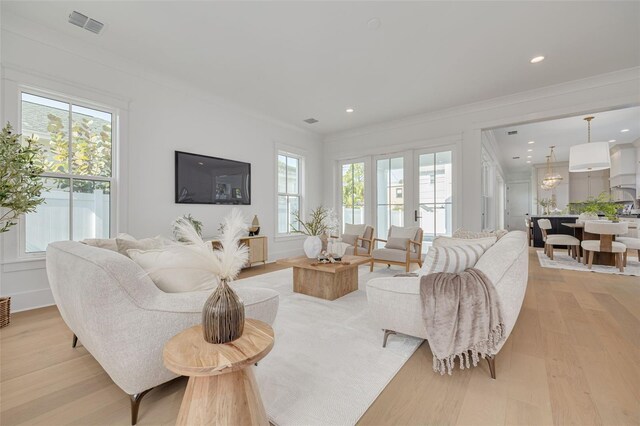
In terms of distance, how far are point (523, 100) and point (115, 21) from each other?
18.4 feet

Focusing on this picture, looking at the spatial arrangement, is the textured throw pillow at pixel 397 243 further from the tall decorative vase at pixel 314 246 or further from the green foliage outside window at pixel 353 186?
the green foliage outside window at pixel 353 186

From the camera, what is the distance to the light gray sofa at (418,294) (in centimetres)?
174

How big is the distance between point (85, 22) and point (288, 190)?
3967 millimetres

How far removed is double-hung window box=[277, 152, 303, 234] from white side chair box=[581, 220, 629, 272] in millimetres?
5284

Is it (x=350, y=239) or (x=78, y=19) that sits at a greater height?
Result: (x=78, y=19)

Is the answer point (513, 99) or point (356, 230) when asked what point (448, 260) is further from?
point (513, 99)

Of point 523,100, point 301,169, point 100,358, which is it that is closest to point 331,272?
point 100,358

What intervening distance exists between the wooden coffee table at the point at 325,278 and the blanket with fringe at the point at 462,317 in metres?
1.41

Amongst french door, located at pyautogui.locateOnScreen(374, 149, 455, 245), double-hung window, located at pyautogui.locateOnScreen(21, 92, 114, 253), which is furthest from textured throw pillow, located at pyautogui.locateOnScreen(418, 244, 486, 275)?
double-hung window, located at pyautogui.locateOnScreen(21, 92, 114, 253)

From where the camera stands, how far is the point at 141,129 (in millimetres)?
3732

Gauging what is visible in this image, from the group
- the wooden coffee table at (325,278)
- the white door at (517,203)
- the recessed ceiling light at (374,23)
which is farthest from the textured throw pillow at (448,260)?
the white door at (517,203)

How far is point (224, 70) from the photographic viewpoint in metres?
3.74

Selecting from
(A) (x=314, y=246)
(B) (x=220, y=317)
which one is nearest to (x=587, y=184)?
(A) (x=314, y=246)

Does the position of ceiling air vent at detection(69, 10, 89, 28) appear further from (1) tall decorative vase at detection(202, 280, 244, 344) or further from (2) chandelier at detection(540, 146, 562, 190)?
(2) chandelier at detection(540, 146, 562, 190)
